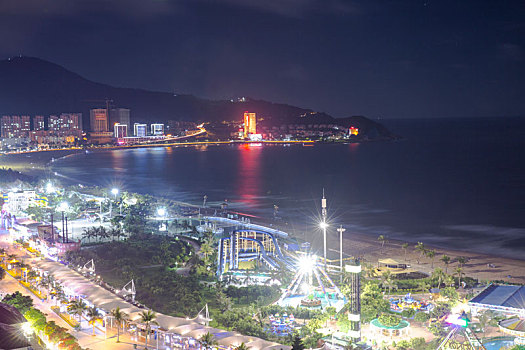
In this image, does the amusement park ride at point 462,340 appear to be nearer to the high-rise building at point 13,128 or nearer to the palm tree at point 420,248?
the palm tree at point 420,248

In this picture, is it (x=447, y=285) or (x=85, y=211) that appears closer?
(x=447, y=285)

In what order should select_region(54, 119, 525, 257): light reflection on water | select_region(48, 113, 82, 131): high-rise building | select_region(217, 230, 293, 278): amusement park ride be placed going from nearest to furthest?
select_region(217, 230, 293, 278): amusement park ride
select_region(54, 119, 525, 257): light reflection on water
select_region(48, 113, 82, 131): high-rise building

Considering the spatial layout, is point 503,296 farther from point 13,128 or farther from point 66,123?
point 66,123

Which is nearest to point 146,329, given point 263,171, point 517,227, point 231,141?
point 517,227

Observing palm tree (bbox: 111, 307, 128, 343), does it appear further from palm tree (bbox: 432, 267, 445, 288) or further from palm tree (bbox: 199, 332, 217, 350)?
palm tree (bbox: 432, 267, 445, 288)

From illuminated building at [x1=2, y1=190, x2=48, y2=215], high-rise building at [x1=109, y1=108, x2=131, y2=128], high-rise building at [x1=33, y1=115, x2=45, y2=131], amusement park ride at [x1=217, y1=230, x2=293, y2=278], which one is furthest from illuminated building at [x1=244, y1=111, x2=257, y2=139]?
amusement park ride at [x1=217, y1=230, x2=293, y2=278]

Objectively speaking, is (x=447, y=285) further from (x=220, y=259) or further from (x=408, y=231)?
(x=408, y=231)
